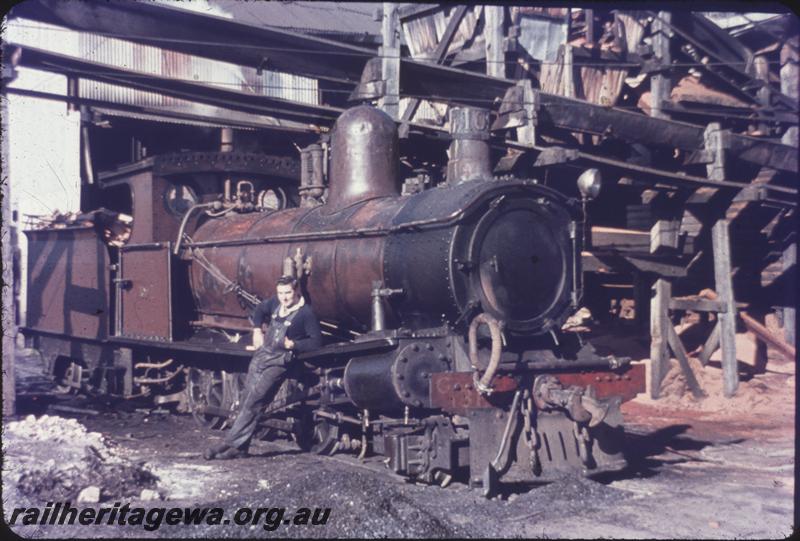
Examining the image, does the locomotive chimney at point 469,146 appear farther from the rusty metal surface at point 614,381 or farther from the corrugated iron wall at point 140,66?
the corrugated iron wall at point 140,66

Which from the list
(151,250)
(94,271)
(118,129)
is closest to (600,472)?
(151,250)

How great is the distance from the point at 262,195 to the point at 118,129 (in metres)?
5.86

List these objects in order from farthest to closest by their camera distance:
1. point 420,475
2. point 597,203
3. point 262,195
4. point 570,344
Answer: point 597,203 → point 262,195 → point 570,344 → point 420,475

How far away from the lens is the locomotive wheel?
8.88 meters

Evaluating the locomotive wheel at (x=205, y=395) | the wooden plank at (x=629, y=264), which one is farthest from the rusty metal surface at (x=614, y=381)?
the wooden plank at (x=629, y=264)

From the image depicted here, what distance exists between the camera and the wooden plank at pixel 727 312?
424 inches

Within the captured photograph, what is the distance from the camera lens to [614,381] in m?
6.56

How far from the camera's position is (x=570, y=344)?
677cm

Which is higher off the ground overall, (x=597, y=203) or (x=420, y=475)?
(x=597, y=203)

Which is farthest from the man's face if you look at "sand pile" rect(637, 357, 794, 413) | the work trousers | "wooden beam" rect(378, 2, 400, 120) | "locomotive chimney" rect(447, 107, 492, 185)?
"sand pile" rect(637, 357, 794, 413)

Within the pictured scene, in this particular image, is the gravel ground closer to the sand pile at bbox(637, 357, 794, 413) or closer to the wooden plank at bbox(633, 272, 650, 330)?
the sand pile at bbox(637, 357, 794, 413)

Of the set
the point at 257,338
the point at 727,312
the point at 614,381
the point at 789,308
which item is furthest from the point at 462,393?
the point at 789,308

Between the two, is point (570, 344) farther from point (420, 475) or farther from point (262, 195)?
point (262, 195)

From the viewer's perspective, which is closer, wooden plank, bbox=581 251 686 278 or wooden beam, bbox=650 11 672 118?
wooden plank, bbox=581 251 686 278
